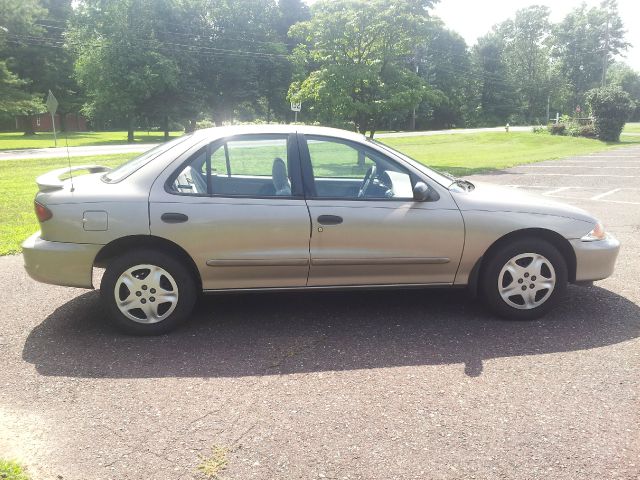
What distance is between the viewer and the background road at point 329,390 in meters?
2.68

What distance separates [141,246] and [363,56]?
14956 millimetres

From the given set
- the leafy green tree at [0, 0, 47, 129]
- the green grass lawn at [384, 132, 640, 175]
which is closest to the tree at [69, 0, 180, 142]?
the leafy green tree at [0, 0, 47, 129]

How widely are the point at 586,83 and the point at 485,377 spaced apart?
8810 cm

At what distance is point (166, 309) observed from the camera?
4191 mm

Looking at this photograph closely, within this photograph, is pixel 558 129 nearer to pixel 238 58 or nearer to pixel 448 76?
pixel 238 58

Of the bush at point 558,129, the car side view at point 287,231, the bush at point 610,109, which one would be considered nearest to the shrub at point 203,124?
the bush at point 558,129

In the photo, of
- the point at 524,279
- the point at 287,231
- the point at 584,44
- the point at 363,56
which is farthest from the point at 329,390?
the point at 584,44

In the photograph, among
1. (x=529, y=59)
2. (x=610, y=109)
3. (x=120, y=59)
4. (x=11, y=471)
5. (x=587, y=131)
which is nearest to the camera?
(x=11, y=471)

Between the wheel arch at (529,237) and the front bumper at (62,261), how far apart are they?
295 centimetres

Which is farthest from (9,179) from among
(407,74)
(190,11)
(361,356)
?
(190,11)

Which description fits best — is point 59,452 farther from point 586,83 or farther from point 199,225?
point 586,83

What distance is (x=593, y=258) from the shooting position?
14.7 ft

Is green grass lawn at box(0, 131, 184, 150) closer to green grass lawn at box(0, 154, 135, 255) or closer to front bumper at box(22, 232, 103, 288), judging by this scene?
green grass lawn at box(0, 154, 135, 255)

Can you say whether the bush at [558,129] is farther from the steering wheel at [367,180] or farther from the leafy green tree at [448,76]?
the steering wheel at [367,180]
